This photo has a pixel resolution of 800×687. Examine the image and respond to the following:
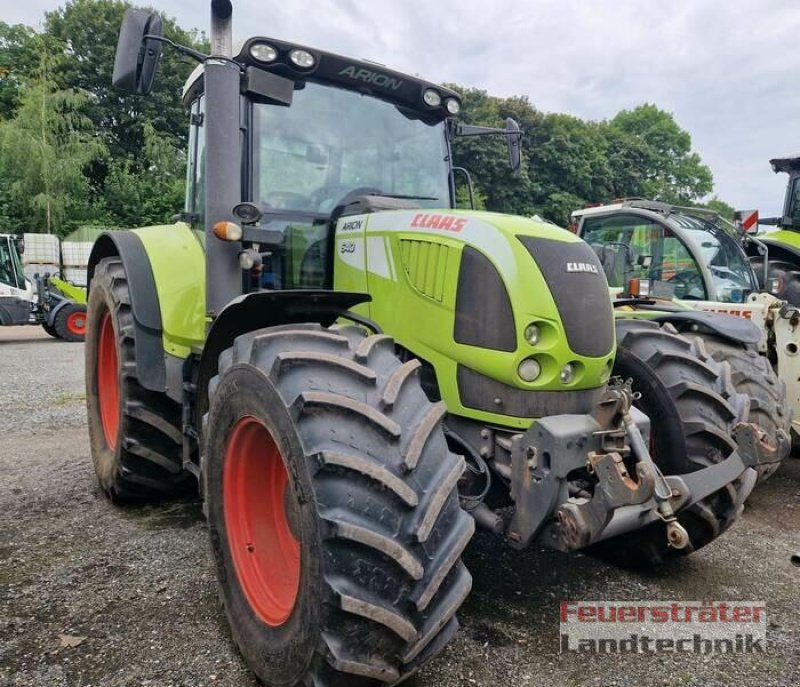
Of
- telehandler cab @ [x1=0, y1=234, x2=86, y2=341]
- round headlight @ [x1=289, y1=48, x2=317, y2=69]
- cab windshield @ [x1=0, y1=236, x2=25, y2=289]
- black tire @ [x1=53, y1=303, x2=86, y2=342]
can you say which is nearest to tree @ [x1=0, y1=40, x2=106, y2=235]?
cab windshield @ [x1=0, y1=236, x2=25, y2=289]

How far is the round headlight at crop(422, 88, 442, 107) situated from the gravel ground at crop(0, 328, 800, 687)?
2.29 meters

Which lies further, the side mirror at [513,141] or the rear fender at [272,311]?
the side mirror at [513,141]

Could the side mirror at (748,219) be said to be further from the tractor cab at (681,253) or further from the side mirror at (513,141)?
the side mirror at (513,141)

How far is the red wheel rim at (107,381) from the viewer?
416cm

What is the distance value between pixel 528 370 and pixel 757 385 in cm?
223

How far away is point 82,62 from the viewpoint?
84.2 feet

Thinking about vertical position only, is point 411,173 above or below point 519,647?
above

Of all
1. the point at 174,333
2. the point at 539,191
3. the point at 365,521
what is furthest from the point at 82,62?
the point at 365,521

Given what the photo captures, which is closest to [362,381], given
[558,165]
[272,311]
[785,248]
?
[272,311]

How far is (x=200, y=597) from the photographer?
110 inches

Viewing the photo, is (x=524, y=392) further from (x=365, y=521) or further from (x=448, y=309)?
(x=365, y=521)

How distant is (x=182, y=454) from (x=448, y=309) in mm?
1887

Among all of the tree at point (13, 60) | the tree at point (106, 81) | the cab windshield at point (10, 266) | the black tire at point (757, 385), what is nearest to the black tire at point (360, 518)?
the black tire at point (757, 385)

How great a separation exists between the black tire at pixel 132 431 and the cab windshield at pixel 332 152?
1.12 m
